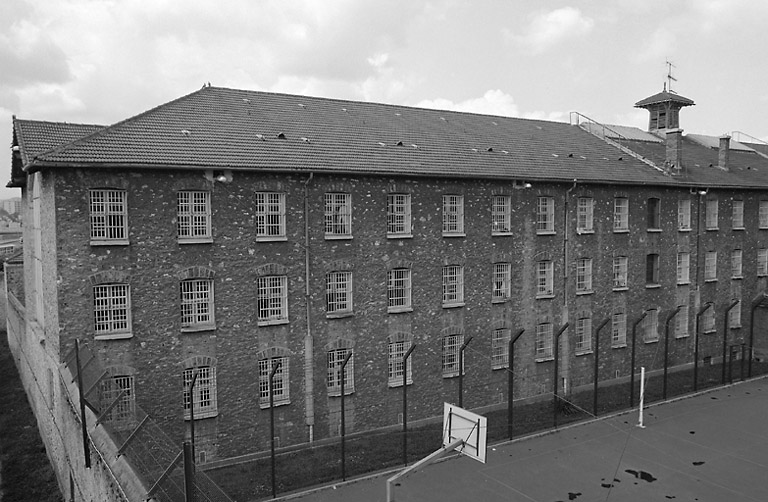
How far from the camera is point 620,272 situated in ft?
110

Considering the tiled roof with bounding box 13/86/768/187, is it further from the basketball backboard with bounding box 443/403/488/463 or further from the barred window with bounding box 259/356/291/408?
the basketball backboard with bounding box 443/403/488/463

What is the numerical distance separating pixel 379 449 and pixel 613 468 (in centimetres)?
855

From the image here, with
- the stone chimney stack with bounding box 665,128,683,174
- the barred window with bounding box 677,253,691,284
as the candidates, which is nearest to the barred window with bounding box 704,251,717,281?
the barred window with bounding box 677,253,691,284

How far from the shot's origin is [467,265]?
2845 cm

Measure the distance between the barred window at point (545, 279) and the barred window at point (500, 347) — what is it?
2.66 meters

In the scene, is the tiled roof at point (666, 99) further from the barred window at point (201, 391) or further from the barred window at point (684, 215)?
the barred window at point (201, 391)

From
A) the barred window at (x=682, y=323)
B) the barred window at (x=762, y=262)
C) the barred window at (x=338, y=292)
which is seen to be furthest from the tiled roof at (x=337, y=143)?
the barred window at (x=762, y=262)

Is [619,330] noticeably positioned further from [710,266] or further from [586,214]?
[710,266]

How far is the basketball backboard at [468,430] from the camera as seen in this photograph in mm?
15375

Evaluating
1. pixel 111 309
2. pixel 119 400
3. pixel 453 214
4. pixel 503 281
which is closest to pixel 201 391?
pixel 111 309

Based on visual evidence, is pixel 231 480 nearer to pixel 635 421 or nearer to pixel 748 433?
pixel 635 421

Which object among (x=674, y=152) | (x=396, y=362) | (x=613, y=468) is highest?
(x=674, y=152)

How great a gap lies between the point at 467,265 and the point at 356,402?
7810 mm

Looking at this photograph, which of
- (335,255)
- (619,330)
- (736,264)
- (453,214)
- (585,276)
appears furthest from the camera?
(736,264)
